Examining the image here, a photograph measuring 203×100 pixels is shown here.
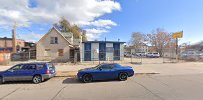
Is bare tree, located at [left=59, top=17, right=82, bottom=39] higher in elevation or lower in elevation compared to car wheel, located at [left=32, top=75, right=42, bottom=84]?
higher

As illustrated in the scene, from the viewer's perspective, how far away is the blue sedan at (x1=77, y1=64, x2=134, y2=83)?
1196 centimetres

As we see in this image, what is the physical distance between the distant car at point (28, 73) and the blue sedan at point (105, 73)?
2.55 meters

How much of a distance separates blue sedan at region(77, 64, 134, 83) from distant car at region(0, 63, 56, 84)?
2545 millimetres

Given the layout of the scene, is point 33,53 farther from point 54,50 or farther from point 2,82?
point 2,82

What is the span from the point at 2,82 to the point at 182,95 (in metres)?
11.5

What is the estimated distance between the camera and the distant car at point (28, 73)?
474 inches

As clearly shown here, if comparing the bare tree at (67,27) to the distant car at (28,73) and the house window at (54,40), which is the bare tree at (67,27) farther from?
the distant car at (28,73)

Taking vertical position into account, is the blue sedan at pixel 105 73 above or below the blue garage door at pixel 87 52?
below

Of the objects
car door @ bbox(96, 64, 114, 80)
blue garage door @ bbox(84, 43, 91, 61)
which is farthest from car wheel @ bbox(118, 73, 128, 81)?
blue garage door @ bbox(84, 43, 91, 61)

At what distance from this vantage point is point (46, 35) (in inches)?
1347

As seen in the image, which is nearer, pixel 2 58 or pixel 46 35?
pixel 2 58

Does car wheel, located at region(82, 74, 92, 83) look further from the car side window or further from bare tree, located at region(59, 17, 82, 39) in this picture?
bare tree, located at region(59, 17, 82, 39)

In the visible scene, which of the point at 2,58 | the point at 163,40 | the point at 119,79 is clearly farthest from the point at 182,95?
the point at 163,40

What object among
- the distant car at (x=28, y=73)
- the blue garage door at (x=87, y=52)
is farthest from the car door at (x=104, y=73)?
Answer: the blue garage door at (x=87, y=52)
